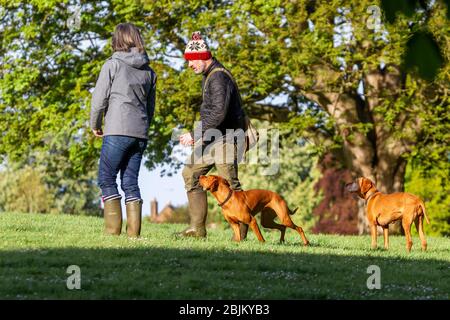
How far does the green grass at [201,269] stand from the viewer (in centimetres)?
747

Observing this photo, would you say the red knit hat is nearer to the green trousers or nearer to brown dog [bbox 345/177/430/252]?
the green trousers

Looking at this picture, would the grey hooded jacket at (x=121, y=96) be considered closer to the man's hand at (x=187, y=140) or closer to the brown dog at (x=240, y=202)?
the man's hand at (x=187, y=140)

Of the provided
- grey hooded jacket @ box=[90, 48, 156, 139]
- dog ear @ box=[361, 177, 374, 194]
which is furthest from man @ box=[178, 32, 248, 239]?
dog ear @ box=[361, 177, 374, 194]

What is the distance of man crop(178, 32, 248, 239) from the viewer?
36.9 ft

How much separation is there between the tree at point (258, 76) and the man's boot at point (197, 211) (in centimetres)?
1224

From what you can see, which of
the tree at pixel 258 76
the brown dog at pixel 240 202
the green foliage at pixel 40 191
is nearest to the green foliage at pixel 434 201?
the tree at pixel 258 76

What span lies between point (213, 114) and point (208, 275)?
3.42 metres

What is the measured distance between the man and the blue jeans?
78cm

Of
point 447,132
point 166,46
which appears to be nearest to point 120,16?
point 166,46

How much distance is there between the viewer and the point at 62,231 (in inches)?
493

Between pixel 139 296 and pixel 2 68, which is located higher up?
pixel 2 68
